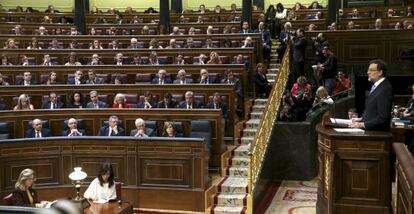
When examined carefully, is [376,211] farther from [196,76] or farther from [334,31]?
[334,31]

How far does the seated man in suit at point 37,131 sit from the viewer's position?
757 cm

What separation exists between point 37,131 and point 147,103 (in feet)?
5.47

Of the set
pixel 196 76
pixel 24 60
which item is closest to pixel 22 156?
pixel 196 76

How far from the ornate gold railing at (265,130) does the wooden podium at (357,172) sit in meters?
1.81

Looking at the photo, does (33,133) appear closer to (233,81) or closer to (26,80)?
(26,80)

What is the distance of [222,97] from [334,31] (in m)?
4.44

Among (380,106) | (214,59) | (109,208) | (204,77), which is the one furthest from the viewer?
(214,59)

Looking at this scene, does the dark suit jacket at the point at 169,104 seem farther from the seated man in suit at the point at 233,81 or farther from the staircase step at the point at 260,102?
the staircase step at the point at 260,102

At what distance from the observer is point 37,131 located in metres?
7.60

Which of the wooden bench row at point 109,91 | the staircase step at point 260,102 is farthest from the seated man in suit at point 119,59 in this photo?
the staircase step at point 260,102

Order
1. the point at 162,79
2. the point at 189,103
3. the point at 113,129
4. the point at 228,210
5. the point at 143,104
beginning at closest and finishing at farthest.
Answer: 1. the point at 228,210
2. the point at 113,129
3. the point at 189,103
4. the point at 143,104
5. the point at 162,79

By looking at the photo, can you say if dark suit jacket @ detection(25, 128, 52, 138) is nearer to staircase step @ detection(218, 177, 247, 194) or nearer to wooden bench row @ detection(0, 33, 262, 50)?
staircase step @ detection(218, 177, 247, 194)

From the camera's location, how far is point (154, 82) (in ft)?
31.9

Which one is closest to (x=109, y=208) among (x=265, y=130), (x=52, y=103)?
(x=265, y=130)
